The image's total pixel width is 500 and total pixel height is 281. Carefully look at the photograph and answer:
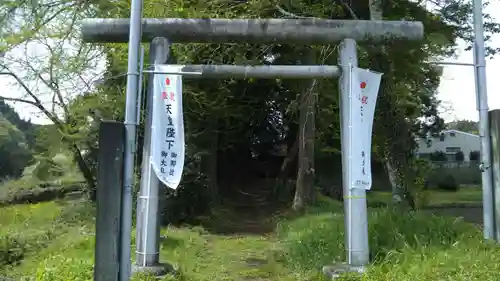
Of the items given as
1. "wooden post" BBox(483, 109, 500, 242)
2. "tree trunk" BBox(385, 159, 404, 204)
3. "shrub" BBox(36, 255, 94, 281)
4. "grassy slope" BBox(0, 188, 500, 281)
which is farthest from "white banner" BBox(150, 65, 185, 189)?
"tree trunk" BBox(385, 159, 404, 204)

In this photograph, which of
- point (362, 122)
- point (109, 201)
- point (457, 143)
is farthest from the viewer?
point (457, 143)

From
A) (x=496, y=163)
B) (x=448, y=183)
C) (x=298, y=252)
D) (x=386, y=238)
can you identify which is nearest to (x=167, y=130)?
(x=298, y=252)

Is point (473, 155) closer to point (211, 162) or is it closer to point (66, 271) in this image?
point (211, 162)

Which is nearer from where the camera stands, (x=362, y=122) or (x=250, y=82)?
(x=362, y=122)

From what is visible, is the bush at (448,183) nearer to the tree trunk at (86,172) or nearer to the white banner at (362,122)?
the tree trunk at (86,172)

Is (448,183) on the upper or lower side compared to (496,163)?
lower

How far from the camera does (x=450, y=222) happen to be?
805 centimetres

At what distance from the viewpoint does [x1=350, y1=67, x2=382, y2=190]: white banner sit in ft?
22.2

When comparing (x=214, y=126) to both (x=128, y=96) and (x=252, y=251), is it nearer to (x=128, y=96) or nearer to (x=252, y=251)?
(x=252, y=251)

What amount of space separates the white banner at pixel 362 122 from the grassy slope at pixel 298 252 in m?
1.25

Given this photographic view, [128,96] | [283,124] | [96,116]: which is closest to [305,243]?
[128,96]

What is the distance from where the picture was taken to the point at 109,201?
5.28 m

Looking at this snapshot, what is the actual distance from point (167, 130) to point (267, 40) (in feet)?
6.91

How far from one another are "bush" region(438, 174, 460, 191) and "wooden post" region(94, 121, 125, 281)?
2833 centimetres
